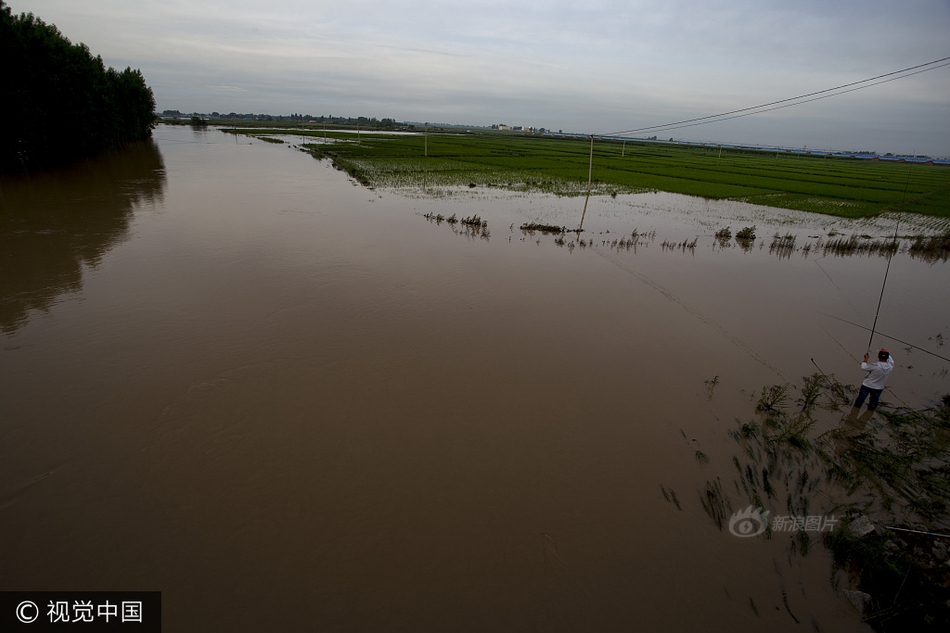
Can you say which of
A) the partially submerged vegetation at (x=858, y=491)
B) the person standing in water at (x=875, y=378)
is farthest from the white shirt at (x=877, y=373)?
the partially submerged vegetation at (x=858, y=491)

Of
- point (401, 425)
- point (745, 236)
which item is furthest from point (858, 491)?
point (745, 236)

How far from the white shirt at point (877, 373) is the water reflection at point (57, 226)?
493 inches

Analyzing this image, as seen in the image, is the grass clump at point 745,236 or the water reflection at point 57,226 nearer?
the water reflection at point 57,226

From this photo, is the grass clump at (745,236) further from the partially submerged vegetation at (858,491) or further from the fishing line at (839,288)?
the partially submerged vegetation at (858,491)

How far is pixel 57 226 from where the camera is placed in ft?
40.7

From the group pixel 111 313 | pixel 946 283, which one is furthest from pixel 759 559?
pixel 946 283

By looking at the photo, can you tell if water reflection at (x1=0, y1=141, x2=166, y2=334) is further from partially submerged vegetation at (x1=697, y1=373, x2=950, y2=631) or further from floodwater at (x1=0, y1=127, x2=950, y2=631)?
partially submerged vegetation at (x1=697, y1=373, x2=950, y2=631)

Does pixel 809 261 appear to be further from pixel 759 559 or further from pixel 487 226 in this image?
pixel 759 559

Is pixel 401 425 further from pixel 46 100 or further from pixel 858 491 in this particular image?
pixel 46 100

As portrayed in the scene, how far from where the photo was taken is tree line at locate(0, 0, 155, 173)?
58.7 ft

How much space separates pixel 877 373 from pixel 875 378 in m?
0.08

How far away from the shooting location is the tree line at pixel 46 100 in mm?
17891

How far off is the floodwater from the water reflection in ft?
0.40

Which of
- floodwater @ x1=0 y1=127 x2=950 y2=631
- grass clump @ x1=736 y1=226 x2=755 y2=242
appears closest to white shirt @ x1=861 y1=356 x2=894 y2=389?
floodwater @ x1=0 y1=127 x2=950 y2=631
